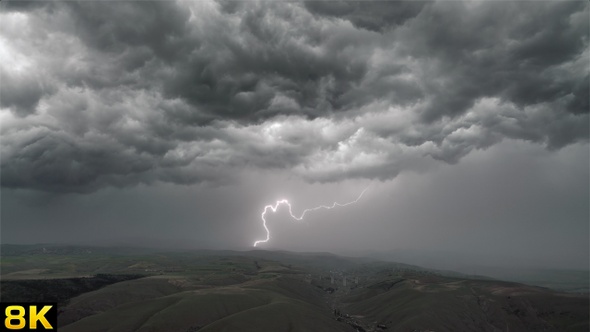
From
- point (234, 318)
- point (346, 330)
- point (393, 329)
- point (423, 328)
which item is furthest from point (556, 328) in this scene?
point (234, 318)

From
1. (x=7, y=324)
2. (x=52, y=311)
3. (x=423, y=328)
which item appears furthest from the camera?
(x=423, y=328)

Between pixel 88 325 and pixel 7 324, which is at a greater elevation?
pixel 7 324

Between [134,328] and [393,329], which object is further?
[393,329]

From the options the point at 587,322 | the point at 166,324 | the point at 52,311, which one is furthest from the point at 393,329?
the point at 52,311

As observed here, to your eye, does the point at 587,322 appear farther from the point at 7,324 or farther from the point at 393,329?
the point at 7,324

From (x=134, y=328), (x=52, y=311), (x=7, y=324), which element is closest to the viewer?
(x=7, y=324)

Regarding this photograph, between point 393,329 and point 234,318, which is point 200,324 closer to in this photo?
point 234,318

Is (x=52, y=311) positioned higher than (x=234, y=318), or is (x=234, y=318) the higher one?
(x=52, y=311)

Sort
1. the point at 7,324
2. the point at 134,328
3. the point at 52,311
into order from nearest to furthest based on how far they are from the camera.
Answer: the point at 7,324
the point at 52,311
the point at 134,328

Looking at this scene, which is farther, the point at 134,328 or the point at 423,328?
the point at 423,328

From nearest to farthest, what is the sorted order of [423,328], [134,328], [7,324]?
1. [7,324]
2. [134,328]
3. [423,328]
